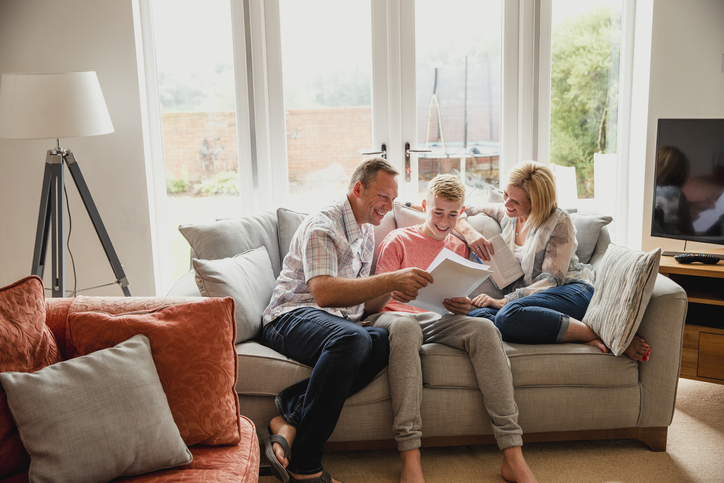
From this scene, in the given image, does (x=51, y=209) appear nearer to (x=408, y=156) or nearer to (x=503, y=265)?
(x=408, y=156)

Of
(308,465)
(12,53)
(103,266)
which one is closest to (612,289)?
(308,465)

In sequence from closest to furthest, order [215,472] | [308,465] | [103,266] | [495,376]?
1. [215,472]
2. [308,465]
3. [495,376]
4. [103,266]

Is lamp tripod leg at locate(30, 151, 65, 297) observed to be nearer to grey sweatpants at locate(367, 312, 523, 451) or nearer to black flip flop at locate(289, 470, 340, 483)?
black flip flop at locate(289, 470, 340, 483)

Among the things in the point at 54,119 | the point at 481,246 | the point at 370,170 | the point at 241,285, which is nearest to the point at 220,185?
the point at 54,119

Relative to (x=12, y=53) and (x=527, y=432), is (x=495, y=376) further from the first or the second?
(x=12, y=53)

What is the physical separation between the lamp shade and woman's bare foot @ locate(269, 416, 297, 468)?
159cm

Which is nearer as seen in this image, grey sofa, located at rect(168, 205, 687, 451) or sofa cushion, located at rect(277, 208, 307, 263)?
grey sofa, located at rect(168, 205, 687, 451)

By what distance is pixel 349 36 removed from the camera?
11.2ft

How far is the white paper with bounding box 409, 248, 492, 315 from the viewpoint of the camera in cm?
195

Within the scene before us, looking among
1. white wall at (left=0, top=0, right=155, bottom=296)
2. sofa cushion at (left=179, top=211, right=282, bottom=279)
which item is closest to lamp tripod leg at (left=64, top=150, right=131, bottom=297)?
white wall at (left=0, top=0, right=155, bottom=296)

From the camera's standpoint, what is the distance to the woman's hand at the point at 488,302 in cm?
242

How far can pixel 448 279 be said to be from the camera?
2020 mm

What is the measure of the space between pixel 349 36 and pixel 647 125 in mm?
1807

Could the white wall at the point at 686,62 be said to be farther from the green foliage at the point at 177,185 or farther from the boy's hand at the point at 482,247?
the green foliage at the point at 177,185
